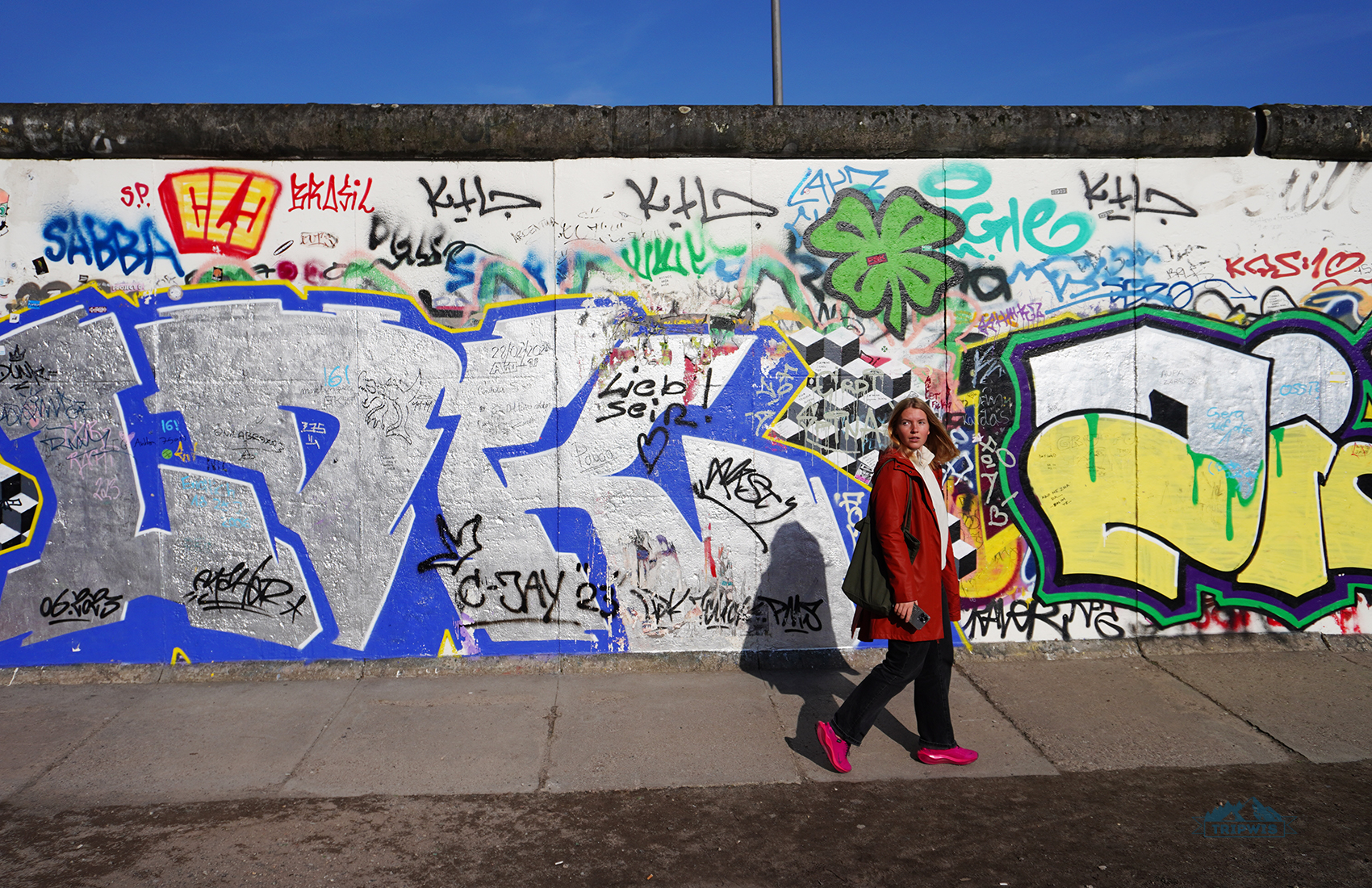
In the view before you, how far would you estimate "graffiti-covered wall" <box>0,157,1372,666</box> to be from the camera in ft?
17.0

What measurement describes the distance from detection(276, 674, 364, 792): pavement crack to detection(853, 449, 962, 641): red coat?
268 cm

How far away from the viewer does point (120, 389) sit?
17.0 feet

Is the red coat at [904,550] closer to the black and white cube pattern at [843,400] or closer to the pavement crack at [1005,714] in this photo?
the pavement crack at [1005,714]

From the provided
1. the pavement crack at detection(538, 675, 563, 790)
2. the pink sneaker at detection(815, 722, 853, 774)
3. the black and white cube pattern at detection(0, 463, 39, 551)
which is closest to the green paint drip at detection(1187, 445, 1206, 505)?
the pink sneaker at detection(815, 722, 853, 774)

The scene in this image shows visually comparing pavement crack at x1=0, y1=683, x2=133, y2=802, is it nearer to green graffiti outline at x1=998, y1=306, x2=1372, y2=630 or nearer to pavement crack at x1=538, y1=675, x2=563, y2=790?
pavement crack at x1=538, y1=675, x2=563, y2=790

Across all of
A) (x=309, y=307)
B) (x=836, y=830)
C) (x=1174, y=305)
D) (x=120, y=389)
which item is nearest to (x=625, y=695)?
(x=836, y=830)

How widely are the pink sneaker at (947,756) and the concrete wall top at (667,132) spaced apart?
11.1ft

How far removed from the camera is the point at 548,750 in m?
4.27

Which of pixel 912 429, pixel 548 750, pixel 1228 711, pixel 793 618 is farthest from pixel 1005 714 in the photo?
pixel 548 750

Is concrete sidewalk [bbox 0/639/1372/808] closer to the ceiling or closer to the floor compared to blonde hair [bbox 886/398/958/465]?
closer to the floor

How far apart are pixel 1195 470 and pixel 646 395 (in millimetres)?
3406

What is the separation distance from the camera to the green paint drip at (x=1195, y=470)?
215 inches

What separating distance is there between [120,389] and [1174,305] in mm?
6321

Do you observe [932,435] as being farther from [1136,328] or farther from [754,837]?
[1136,328]
